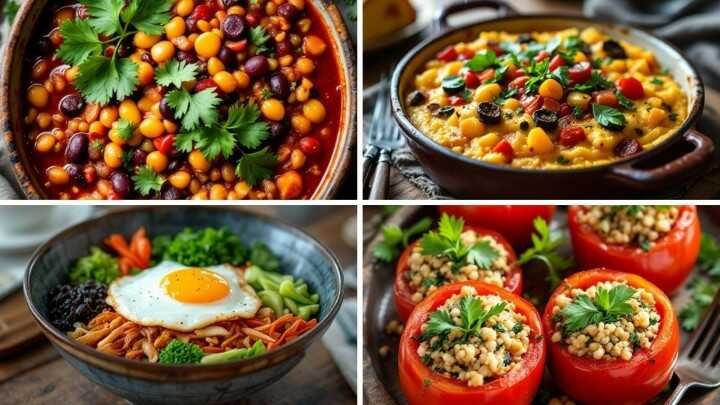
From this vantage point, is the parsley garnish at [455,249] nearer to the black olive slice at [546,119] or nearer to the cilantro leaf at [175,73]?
the black olive slice at [546,119]

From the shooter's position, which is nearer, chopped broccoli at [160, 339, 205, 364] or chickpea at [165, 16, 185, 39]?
chopped broccoli at [160, 339, 205, 364]

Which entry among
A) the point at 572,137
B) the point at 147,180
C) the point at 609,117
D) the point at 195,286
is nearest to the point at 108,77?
the point at 147,180

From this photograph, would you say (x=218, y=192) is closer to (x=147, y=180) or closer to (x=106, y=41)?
(x=147, y=180)

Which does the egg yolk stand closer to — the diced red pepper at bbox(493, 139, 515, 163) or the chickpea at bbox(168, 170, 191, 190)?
the chickpea at bbox(168, 170, 191, 190)

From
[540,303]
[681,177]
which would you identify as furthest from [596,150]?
[540,303]

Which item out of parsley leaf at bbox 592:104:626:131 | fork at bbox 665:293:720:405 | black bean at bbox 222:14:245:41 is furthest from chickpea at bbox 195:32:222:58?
fork at bbox 665:293:720:405

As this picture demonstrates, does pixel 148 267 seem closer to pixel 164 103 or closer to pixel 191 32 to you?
pixel 164 103
